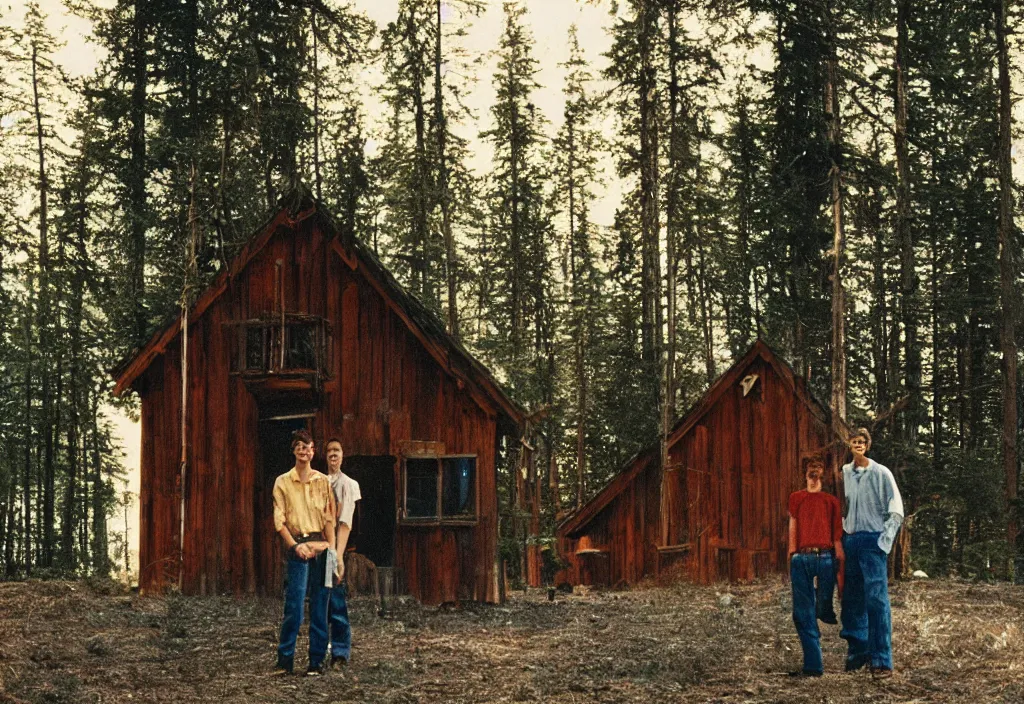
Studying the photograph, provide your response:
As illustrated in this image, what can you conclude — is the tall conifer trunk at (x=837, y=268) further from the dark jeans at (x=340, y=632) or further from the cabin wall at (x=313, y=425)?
the dark jeans at (x=340, y=632)

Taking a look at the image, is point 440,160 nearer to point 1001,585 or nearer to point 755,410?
point 755,410

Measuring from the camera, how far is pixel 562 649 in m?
14.7

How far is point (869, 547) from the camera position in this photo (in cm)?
1130

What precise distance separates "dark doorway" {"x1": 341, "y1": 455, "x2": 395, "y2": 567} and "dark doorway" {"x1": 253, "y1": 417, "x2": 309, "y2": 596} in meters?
3.05

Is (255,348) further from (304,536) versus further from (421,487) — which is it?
(304,536)

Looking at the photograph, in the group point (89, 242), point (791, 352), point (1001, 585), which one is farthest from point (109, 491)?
point (1001, 585)

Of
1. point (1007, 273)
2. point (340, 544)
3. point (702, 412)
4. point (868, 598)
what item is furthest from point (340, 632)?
point (1007, 273)

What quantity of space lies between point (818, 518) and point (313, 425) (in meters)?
11.9

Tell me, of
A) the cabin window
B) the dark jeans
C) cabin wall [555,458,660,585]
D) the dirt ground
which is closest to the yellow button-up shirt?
the dark jeans

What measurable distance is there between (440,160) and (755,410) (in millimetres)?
12581

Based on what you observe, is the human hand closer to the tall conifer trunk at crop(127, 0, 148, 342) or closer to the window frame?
the window frame

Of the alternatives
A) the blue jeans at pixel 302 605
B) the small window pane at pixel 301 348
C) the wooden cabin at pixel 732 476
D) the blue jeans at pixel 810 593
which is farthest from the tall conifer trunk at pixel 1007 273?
the blue jeans at pixel 302 605

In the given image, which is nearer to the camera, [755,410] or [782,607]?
[782,607]

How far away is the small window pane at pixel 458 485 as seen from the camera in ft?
71.1
